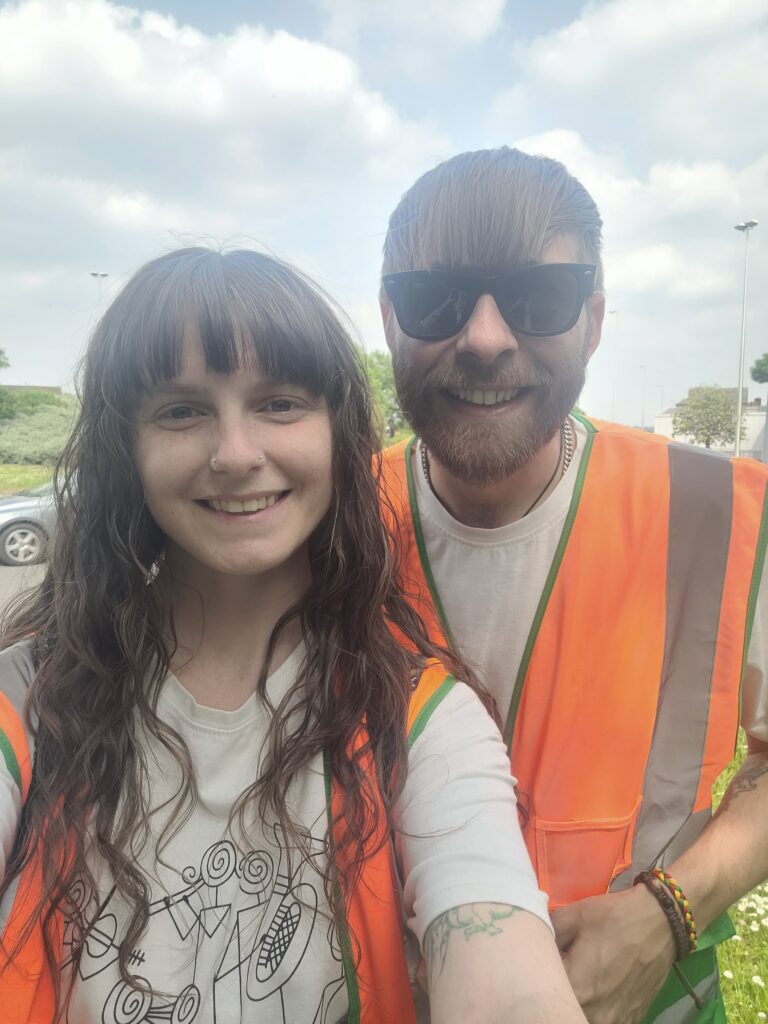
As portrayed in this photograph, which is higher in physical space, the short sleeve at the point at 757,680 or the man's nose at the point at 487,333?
the man's nose at the point at 487,333

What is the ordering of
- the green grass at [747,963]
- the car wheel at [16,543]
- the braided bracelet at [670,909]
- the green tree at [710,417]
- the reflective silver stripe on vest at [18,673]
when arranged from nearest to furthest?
the reflective silver stripe on vest at [18,673]
the braided bracelet at [670,909]
the green grass at [747,963]
the car wheel at [16,543]
the green tree at [710,417]

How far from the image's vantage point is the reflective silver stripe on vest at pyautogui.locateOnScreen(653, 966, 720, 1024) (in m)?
1.64

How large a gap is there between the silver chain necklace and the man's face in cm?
9

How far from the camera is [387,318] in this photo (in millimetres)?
1928

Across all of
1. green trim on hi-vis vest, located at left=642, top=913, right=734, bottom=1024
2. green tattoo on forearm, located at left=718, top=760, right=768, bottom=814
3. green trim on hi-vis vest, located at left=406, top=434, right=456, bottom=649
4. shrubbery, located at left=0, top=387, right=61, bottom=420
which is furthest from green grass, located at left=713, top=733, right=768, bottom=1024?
shrubbery, located at left=0, top=387, right=61, bottom=420

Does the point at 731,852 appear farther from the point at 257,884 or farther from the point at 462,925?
the point at 257,884

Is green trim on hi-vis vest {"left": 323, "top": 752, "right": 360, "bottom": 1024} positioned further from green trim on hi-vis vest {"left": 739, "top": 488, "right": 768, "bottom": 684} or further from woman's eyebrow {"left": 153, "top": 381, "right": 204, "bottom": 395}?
green trim on hi-vis vest {"left": 739, "top": 488, "right": 768, "bottom": 684}

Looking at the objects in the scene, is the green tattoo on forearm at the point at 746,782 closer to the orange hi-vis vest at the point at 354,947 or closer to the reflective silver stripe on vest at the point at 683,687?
the reflective silver stripe on vest at the point at 683,687

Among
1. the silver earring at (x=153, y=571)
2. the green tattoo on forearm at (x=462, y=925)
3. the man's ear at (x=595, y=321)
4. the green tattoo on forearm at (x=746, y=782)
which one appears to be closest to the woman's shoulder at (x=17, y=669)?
the silver earring at (x=153, y=571)

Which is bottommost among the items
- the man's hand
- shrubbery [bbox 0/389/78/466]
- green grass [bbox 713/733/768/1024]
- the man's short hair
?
green grass [bbox 713/733/768/1024]

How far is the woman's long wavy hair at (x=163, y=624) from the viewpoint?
3.98 ft

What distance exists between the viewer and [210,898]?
1193 mm

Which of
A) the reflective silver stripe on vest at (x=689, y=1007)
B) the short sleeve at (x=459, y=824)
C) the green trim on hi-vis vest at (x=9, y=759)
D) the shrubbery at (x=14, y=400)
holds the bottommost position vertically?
the reflective silver stripe on vest at (x=689, y=1007)

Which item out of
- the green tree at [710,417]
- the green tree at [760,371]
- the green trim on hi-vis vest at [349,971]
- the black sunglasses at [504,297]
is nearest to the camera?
the green trim on hi-vis vest at [349,971]
